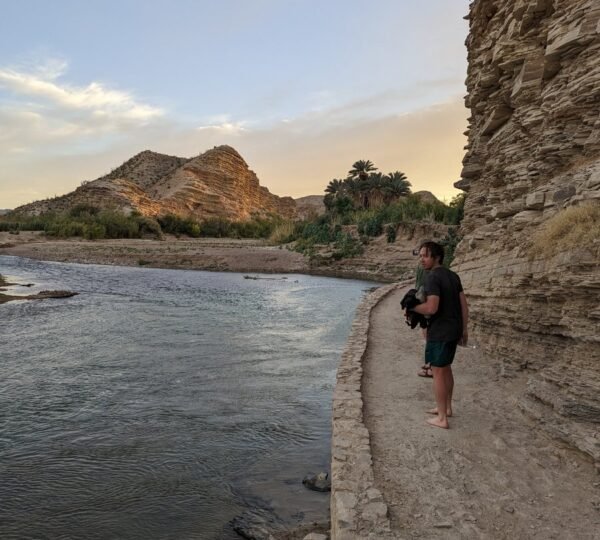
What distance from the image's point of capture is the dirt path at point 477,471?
12.2 ft

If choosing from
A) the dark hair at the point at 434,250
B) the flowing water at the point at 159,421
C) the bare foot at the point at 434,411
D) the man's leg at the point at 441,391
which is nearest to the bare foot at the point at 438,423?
the man's leg at the point at 441,391

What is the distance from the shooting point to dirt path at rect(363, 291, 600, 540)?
146 inches

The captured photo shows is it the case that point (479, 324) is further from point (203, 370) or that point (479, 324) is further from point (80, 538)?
point (80, 538)

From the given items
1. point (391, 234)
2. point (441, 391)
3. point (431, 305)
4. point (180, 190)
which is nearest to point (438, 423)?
point (441, 391)

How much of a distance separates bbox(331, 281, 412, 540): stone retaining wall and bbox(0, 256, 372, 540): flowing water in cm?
93

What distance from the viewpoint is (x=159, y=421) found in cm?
787

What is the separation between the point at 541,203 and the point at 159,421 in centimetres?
717

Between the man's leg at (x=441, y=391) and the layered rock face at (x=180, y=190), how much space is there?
71431 millimetres

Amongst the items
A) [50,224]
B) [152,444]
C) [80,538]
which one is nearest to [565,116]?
[152,444]

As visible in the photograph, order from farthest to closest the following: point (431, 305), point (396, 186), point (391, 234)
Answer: point (396, 186), point (391, 234), point (431, 305)

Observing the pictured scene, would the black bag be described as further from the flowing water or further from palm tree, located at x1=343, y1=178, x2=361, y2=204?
palm tree, located at x1=343, y1=178, x2=361, y2=204

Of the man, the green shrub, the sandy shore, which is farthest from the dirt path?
the sandy shore

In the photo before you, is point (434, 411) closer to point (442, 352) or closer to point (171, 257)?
point (442, 352)

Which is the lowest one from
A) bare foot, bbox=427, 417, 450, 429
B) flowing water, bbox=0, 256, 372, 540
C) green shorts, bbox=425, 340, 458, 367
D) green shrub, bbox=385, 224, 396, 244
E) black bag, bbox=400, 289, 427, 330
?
flowing water, bbox=0, 256, 372, 540
